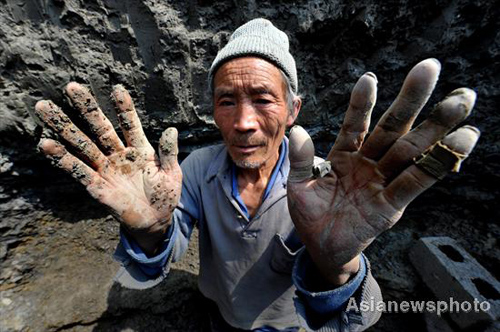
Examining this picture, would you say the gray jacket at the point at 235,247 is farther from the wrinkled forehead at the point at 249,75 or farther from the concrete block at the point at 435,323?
the concrete block at the point at 435,323

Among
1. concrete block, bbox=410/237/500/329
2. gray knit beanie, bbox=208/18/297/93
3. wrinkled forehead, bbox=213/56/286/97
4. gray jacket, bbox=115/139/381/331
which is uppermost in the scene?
gray knit beanie, bbox=208/18/297/93

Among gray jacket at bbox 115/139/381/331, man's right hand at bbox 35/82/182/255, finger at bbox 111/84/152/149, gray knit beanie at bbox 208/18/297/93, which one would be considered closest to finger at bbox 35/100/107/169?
man's right hand at bbox 35/82/182/255

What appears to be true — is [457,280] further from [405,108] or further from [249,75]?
[249,75]

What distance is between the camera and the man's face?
1.11 metres

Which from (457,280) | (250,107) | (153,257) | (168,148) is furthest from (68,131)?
(457,280)

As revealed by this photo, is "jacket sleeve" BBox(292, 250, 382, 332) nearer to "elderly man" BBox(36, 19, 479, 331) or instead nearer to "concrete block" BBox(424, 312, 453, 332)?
"elderly man" BBox(36, 19, 479, 331)

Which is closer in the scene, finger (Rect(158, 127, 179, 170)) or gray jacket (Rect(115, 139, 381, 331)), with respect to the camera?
finger (Rect(158, 127, 179, 170))

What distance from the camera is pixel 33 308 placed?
1.93m

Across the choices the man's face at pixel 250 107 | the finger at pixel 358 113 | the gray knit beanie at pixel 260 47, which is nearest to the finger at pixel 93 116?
the man's face at pixel 250 107

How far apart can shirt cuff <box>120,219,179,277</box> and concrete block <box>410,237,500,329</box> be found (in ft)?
7.92

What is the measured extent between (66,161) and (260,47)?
1.01 m

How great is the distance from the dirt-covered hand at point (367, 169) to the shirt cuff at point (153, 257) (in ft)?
2.12

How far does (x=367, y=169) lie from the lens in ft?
2.69

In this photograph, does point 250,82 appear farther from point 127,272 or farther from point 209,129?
point 209,129
